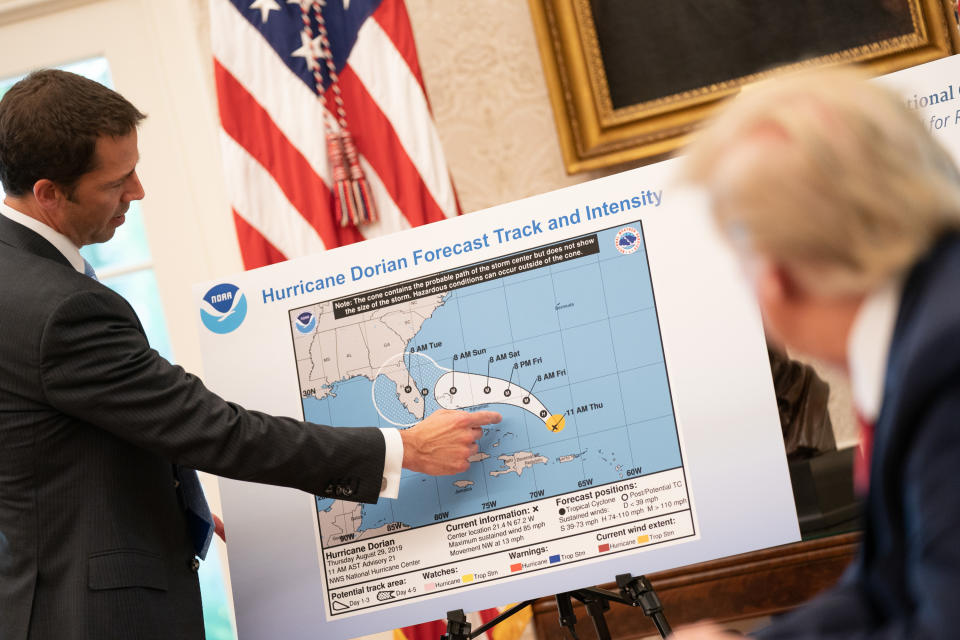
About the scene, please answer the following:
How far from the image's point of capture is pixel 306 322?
235cm

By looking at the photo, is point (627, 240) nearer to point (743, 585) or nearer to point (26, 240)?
point (26, 240)

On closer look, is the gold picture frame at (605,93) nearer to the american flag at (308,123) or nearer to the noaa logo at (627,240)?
the american flag at (308,123)

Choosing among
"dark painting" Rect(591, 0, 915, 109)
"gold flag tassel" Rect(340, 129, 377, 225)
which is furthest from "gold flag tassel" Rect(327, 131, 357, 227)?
"dark painting" Rect(591, 0, 915, 109)

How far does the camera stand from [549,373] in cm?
219

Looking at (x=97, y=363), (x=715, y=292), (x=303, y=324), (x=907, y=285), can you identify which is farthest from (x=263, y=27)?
(x=907, y=285)

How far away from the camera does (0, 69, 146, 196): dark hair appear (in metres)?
1.96

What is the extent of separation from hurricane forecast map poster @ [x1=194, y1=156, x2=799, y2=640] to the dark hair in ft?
1.84

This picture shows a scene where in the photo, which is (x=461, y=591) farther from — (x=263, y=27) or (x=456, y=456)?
(x=263, y=27)

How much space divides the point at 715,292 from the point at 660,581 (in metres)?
1.34

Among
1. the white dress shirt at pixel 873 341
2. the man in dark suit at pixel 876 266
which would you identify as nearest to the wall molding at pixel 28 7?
the man in dark suit at pixel 876 266

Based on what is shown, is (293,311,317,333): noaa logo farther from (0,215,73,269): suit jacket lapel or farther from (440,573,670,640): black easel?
(440,573,670,640): black easel

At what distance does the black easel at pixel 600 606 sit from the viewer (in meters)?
2.07

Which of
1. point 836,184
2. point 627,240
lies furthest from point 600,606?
point 836,184

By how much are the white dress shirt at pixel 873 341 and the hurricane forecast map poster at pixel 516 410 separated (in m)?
1.20
